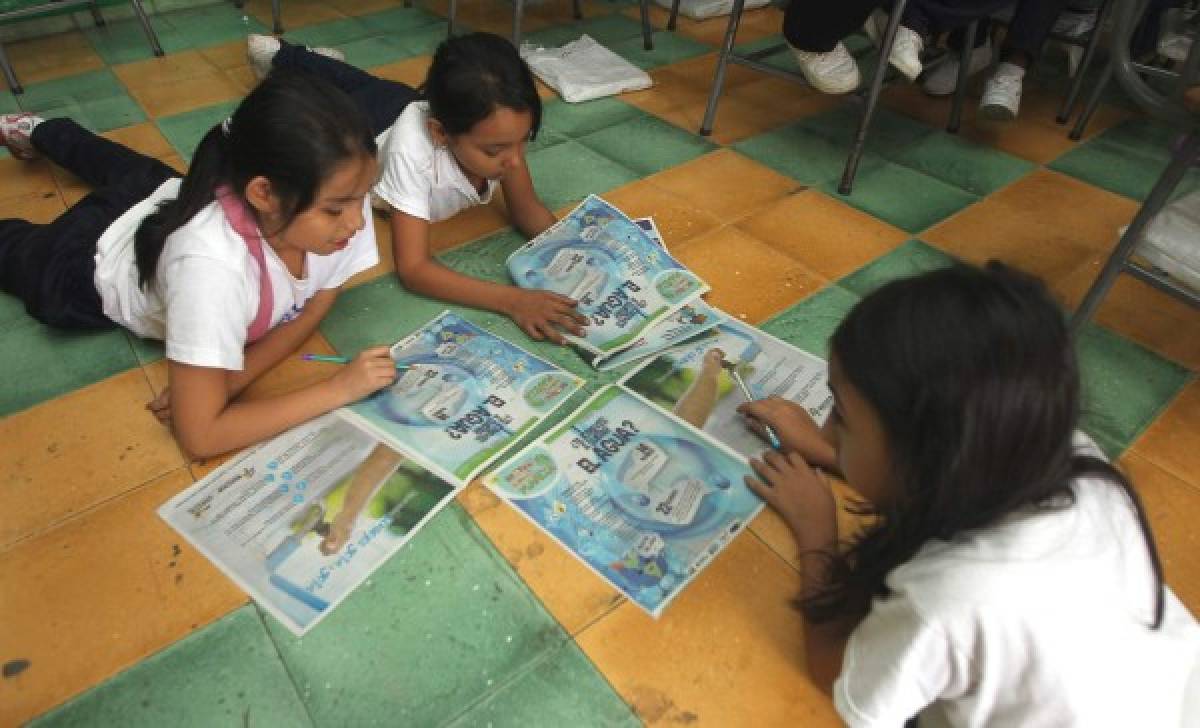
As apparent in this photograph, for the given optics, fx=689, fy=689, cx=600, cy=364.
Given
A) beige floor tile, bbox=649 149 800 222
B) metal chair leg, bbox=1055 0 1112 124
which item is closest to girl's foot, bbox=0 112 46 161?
beige floor tile, bbox=649 149 800 222

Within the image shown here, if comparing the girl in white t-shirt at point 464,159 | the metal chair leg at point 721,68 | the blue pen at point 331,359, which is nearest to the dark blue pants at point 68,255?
the blue pen at point 331,359

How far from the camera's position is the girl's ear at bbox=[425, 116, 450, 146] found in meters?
1.32

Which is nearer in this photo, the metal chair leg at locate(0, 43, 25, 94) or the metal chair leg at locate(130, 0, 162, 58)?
the metal chair leg at locate(0, 43, 25, 94)

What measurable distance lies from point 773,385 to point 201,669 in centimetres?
94

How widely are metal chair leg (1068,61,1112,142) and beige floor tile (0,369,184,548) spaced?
2.55m

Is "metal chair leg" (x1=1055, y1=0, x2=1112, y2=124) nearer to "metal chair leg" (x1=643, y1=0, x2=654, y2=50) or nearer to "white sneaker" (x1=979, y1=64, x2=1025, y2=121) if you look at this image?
"white sneaker" (x1=979, y1=64, x2=1025, y2=121)

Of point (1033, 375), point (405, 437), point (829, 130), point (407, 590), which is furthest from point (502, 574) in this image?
point (829, 130)

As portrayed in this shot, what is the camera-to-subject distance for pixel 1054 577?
52cm

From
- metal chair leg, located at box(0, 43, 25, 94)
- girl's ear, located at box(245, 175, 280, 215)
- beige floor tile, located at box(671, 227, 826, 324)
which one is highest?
girl's ear, located at box(245, 175, 280, 215)

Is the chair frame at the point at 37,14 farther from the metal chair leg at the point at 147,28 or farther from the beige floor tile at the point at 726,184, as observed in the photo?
the beige floor tile at the point at 726,184

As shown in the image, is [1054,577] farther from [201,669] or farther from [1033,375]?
[201,669]

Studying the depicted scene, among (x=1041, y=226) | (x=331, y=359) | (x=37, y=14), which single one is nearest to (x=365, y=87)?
(x=331, y=359)

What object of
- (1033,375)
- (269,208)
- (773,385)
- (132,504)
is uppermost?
(1033,375)

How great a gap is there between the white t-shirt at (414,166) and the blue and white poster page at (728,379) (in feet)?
1.84
